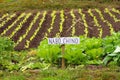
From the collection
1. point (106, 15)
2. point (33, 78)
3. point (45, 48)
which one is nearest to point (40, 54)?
point (45, 48)

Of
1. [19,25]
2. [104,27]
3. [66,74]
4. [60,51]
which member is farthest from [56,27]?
[66,74]

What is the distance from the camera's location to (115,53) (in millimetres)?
9203

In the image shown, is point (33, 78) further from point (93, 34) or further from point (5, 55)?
point (93, 34)

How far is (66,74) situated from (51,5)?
442 inches

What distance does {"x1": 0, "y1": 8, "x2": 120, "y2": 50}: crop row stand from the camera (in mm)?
14381

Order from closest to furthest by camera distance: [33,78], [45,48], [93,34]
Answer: [33,78], [45,48], [93,34]

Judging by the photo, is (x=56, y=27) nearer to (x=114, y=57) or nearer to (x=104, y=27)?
(x=104, y=27)

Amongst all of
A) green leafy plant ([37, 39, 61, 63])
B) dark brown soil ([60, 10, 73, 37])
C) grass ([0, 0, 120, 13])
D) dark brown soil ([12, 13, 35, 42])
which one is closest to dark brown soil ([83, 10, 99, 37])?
dark brown soil ([60, 10, 73, 37])

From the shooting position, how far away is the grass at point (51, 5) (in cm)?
1901

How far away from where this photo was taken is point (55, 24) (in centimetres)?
1598

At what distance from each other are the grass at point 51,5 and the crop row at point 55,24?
0.81m

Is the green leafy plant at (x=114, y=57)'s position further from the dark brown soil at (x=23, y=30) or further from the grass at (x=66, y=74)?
the dark brown soil at (x=23, y=30)

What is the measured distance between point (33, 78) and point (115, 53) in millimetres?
1989

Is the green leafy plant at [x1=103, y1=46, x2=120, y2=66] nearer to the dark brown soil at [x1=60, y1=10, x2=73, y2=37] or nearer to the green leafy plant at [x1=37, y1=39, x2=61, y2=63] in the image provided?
the green leafy plant at [x1=37, y1=39, x2=61, y2=63]
